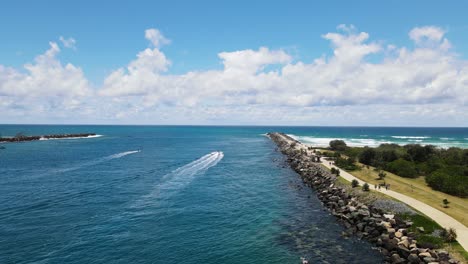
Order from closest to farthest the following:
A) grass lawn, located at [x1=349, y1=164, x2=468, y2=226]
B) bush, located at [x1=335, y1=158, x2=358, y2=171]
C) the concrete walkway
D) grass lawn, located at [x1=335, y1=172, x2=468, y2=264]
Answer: grass lawn, located at [x1=335, y1=172, x2=468, y2=264]
the concrete walkway
grass lawn, located at [x1=349, y1=164, x2=468, y2=226]
bush, located at [x1=335, y1=158, x2=358, y2=171]

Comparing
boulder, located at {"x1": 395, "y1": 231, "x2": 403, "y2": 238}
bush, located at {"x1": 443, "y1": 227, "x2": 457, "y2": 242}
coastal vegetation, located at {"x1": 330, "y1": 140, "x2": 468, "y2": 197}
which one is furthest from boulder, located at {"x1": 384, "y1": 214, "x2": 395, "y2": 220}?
coastal vegetation, located at {"x1": 330, "y1": 140, "x2": 468, "y2": 197}

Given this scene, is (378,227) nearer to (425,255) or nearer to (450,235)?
(450,235)

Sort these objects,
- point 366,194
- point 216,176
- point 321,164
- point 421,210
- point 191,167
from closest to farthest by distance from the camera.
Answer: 1. point 421,210
2. point 366,194
3. point 216,176
4. point 321,164
5. point 191,167

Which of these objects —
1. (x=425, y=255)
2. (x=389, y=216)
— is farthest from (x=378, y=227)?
(x=425, y=255)

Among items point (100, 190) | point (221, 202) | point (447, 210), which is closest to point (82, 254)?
point (221, 202)

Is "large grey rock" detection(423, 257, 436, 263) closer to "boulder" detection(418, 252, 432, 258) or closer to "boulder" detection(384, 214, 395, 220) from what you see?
"boulder" detection(418, 252, 432, 258)

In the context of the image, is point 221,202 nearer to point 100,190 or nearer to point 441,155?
point 100,190
